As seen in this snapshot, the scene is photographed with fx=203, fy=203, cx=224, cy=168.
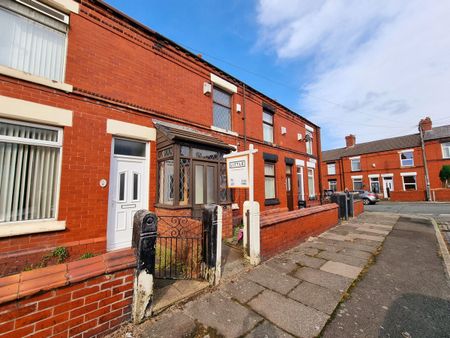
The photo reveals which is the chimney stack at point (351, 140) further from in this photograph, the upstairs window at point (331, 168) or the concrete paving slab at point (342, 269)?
the concrete paving slab at point (342, 269)

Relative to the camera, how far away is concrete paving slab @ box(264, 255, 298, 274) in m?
4.16

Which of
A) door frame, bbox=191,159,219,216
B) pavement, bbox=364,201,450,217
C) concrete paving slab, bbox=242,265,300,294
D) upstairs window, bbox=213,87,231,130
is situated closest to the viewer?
concrete paving slab, bbox=242,265,300,294

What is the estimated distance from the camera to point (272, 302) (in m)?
3.01

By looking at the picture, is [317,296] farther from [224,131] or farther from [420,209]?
[420,209]

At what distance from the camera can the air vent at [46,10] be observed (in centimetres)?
447

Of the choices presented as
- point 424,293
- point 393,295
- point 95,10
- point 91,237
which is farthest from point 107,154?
point 424,293

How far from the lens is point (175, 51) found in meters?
6.89

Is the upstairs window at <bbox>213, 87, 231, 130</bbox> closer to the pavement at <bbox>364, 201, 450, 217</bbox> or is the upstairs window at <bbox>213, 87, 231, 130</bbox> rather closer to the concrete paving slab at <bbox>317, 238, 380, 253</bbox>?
the concrete paving slab at <bbox>317, 238, 380, 253</bbox>

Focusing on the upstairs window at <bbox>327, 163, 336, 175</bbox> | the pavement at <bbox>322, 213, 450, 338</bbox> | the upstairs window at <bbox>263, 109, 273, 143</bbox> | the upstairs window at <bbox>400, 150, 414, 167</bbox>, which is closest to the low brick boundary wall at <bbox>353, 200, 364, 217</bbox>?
the upstairs window at <bbox>263, 109, 273, 143</bbox>

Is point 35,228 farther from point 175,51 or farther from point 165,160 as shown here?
point 175,51

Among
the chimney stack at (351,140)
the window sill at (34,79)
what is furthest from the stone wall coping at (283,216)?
the chimney stack at (351,140)

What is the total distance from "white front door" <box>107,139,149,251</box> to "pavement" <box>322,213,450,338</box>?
4853 millimetres

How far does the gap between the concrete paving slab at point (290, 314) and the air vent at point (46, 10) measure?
23.7ft

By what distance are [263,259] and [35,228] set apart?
474 cm
